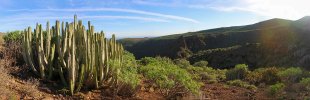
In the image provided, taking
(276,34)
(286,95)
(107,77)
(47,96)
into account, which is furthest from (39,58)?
(276,34)

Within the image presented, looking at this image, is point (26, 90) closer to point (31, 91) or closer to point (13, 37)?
point (31, 91)

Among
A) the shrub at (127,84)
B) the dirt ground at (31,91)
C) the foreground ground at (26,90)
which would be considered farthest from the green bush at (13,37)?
the shrub at (127,84)

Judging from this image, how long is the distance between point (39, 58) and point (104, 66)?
188 cm

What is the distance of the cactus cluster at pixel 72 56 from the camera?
1005cm

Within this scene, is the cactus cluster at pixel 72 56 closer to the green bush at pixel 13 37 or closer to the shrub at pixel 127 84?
the shrub at pixel 127 84

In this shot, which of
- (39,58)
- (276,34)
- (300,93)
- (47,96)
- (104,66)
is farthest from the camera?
(276,34)

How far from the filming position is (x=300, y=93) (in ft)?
39.3

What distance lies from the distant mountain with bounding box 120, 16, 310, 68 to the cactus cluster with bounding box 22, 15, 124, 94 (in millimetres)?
19575

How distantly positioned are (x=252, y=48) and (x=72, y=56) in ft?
110

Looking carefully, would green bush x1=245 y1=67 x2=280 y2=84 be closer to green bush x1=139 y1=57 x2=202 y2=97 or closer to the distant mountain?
green bush x1=139 y1=57 x2=202 y2=97

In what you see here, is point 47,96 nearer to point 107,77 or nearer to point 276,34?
point 107,77

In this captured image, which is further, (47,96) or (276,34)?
(276,34)

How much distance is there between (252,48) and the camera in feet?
133

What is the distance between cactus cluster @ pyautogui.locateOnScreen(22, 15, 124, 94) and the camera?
10.1 metres
